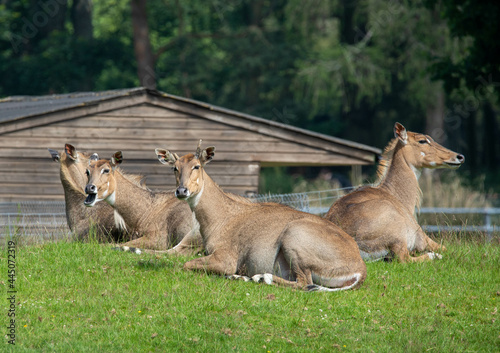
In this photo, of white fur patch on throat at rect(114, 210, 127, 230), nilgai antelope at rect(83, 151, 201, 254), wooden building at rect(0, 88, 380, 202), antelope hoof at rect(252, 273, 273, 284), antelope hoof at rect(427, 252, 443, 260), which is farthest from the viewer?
→ wooden building at rect(0, 88, 380, 202)

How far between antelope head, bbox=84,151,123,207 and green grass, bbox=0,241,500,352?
5.64 feet

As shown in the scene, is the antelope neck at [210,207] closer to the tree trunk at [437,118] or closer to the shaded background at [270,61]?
the shaded background at [270,61]

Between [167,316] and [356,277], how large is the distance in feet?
8.24

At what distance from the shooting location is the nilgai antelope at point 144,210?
450 inches

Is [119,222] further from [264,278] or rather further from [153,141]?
[153,141]

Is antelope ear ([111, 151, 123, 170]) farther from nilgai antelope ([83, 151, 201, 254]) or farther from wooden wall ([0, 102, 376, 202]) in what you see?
wooden wall ([0, 102, 376, 202])

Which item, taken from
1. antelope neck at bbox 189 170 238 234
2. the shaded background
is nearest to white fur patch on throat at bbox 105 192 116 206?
antelope neck at bbox 189 170 238 234

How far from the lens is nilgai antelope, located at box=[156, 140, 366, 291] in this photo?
29.2 feet

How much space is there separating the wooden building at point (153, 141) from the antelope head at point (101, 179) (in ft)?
24.3

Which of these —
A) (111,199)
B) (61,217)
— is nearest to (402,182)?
(111,199)

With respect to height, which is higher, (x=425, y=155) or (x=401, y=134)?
(x=401, y=134)

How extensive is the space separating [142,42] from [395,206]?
29.5 metres

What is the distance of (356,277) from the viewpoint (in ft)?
29.3

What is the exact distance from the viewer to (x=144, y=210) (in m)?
12.6
